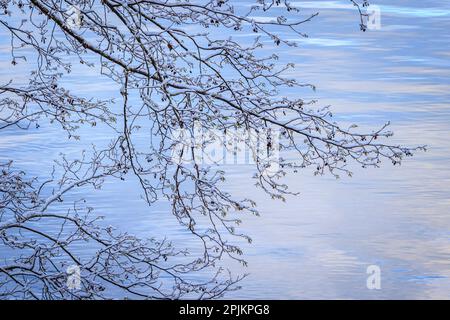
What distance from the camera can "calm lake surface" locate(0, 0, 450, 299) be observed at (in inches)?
269

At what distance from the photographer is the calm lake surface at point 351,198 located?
22.5 feet

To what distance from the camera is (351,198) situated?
7859mm

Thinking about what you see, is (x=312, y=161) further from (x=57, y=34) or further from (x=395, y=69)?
(x=395, y=69)

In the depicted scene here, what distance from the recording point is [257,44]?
5809 millimetres

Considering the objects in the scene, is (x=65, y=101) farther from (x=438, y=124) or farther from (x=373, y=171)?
(x=438, y=124)

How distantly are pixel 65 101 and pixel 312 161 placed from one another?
6.42ft

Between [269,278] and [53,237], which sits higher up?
[53,237]

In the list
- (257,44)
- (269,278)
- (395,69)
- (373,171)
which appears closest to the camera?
(257,44)

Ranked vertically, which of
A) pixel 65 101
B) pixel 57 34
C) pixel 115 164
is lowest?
pixel 115 164

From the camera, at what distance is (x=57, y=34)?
6410 mm

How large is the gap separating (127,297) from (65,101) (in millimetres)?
1546
